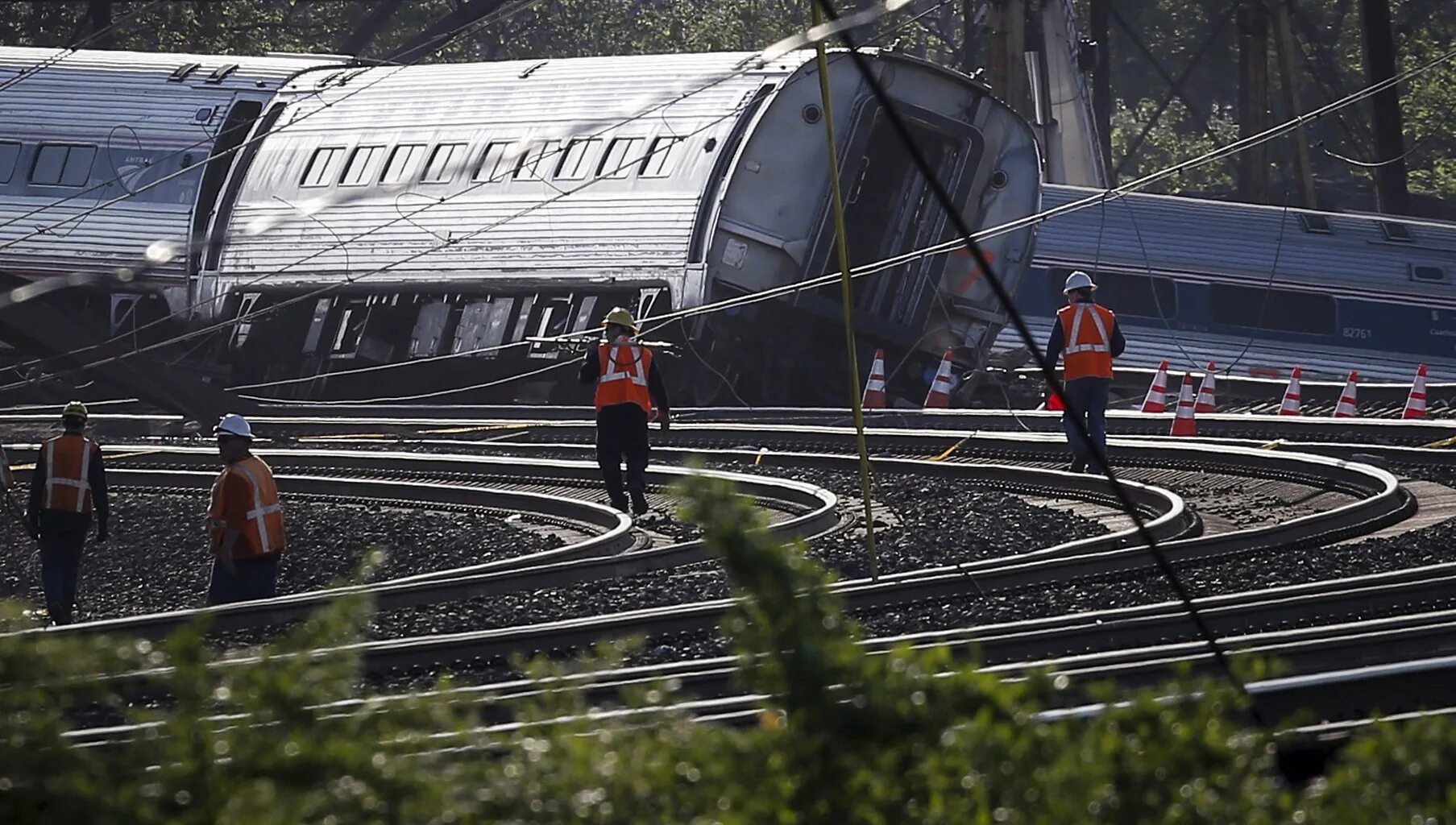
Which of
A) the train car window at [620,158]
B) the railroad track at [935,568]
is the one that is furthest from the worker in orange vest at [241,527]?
the train car window at [620,158]

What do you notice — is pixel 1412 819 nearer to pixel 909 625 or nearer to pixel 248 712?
pixel 248 712

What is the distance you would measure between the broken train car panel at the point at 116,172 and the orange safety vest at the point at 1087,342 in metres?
13.1

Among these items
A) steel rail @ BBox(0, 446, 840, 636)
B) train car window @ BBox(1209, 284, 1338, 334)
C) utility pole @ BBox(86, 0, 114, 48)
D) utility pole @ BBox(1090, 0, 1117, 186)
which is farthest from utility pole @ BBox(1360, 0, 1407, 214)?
utility pole @ BBox(86, 0, 114, 48)

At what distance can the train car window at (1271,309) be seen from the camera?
88.4ft

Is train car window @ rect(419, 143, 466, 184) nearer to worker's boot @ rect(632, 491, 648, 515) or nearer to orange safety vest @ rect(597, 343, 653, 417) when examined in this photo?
orange safety vest @ rect(597, 343, 653, 417)

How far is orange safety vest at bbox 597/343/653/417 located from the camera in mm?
14398

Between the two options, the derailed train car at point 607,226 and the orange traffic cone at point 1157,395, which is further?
the derailed train car at point 607,226

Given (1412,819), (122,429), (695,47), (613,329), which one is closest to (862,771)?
(1412,819)

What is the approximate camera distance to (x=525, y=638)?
8.77m

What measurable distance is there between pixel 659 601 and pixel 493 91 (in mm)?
14648

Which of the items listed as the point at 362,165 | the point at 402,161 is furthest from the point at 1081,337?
the point at 362,165

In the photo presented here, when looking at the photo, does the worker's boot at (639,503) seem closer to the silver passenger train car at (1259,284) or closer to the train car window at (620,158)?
the train car window at (620,158)

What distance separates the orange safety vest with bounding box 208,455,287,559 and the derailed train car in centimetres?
1022

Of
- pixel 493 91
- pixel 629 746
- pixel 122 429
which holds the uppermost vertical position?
pixel 493 91
